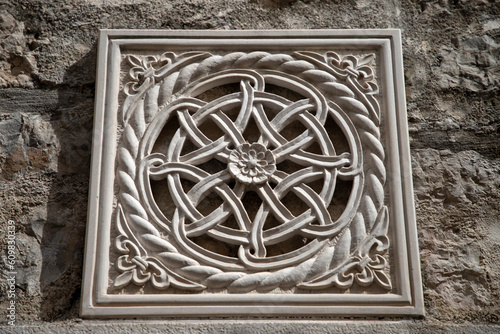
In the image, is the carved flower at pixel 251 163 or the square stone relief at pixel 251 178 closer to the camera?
the square stone relief at pixel 251 178

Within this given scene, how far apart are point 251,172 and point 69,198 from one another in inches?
31.3

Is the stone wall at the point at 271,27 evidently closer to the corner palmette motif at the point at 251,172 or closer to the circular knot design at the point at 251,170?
the corner palmette motif at the point at 251,172

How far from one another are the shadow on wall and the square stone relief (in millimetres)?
101

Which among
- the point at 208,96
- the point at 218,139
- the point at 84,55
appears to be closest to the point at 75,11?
the point at 84,55

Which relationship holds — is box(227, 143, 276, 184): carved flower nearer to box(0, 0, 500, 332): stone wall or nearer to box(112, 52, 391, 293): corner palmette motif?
box(112, 52, 391, 293): corner palmette motif

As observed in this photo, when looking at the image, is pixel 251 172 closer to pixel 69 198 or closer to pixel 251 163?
pixel 251 163

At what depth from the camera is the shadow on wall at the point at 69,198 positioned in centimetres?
262

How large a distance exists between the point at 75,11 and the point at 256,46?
911 millimetres

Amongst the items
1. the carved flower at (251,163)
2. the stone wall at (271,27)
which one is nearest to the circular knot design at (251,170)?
the carved flower at (251,163)

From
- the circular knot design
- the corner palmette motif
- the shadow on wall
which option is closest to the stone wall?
the shadow on wall

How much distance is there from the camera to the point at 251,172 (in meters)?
→ 2.77

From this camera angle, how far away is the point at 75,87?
2.98m

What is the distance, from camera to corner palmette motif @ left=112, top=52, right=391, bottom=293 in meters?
2.62

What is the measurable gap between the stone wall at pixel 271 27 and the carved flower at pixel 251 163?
629 millimetres
